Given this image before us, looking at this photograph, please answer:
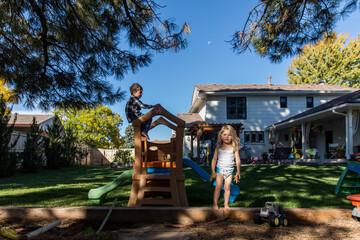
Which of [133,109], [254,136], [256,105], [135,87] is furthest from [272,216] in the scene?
[256,105]

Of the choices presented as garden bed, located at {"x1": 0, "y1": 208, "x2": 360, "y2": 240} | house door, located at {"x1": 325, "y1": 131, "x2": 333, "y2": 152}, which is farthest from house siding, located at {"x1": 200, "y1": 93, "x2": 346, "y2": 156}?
garden bed, located at {"x1": 0, "y1": 208, "x2": 360, "y2": 240}

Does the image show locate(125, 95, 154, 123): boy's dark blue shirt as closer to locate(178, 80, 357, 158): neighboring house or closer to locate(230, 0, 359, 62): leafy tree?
locate(230, 0, 359, 62): leafy tree

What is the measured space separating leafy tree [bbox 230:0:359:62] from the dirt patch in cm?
456

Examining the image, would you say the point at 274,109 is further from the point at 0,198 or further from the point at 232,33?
the point at 0,198

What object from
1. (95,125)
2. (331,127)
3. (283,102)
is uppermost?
(283,102)

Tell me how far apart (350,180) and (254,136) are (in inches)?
598

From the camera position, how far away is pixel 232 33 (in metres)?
6.56

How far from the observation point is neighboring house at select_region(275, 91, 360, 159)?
42.7ft

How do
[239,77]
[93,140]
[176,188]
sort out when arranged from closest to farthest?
[176,188]
[239,77]
[93,140]

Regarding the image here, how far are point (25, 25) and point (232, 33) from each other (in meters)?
4.86

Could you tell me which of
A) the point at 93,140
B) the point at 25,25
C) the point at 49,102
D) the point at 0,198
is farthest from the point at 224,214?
the point at 93,140

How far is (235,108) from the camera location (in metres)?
20.1

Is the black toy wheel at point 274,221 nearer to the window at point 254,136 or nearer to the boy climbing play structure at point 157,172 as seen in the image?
the boy climbing play structure at point 157,172

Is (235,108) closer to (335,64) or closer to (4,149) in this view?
(4,149)
